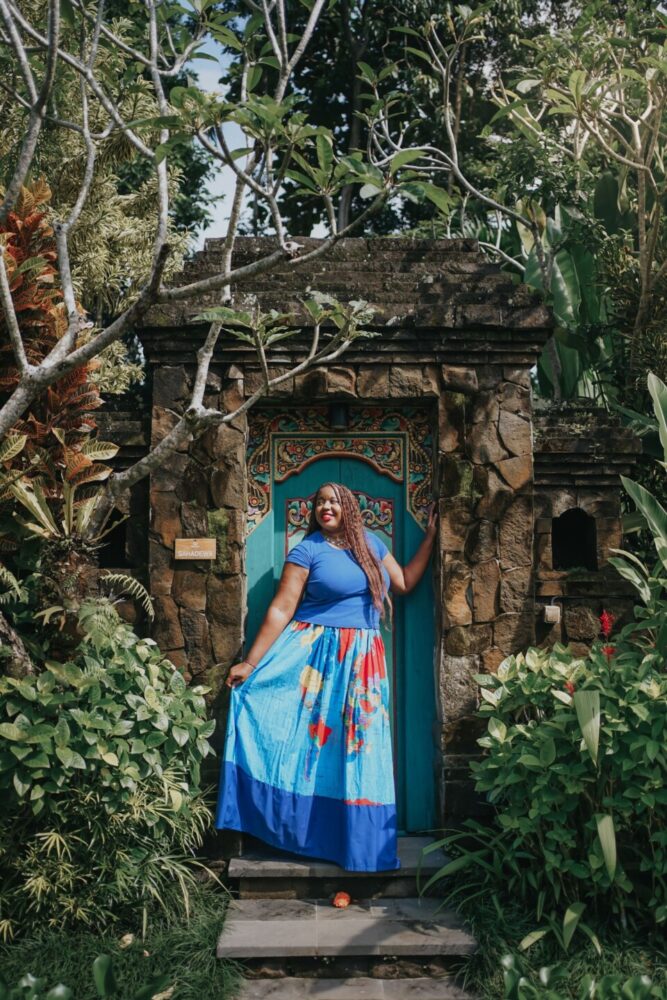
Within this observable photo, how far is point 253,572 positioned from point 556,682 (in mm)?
1680

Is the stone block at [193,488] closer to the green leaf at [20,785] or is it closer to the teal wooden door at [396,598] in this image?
the teal wooden door at [396,598]

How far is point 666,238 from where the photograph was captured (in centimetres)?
748

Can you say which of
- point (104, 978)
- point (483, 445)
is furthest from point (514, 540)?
point (104, 978)

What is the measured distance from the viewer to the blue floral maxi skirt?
4.68 m

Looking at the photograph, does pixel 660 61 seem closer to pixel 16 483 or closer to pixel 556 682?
pixel 556 682

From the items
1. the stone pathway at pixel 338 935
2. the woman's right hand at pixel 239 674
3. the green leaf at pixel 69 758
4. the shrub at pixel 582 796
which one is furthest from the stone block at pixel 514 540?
the green leaf at pixel 69 758

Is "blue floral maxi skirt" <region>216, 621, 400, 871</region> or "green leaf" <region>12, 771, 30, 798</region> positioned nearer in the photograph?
"green leaf" <region>12, 771, 30, 798</region>

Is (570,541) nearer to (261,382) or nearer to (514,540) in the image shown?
(514,540)

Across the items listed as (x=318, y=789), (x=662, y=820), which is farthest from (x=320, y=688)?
(x=662, y=820)

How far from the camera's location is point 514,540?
5145mm

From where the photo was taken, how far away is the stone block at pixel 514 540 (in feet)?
16.9

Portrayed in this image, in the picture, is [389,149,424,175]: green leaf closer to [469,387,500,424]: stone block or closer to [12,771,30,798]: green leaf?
[469,387,500,424]: stone block

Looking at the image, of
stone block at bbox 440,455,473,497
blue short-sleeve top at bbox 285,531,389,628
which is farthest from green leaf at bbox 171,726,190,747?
stone block at bbox 440,455,473,497

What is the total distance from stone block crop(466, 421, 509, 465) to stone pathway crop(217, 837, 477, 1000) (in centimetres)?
201
